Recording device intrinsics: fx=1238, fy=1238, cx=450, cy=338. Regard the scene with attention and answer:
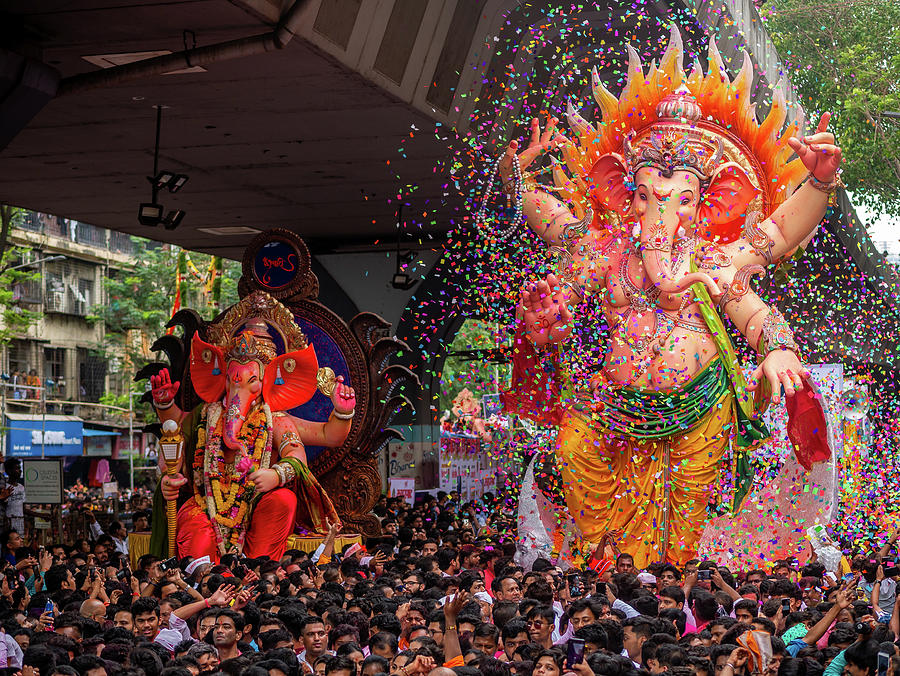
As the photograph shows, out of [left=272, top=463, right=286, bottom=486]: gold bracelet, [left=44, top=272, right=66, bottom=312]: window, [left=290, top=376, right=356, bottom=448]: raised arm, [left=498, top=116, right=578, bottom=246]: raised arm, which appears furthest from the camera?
[left=44, top=272, right=66, bottom=312]: window

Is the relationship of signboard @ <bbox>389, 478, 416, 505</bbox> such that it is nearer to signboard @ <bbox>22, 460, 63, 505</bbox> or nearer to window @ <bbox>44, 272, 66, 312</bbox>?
signboard @ <bbox>22, 460, 63, 505</bbox>

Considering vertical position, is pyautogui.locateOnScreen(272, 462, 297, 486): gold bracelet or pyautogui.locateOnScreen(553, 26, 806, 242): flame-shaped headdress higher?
pyautogui.locateOnScreen(553, 26, 806, 242): flame-shaped headdress

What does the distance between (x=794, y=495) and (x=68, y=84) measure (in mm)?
6391

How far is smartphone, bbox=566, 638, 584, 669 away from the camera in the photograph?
224 inches

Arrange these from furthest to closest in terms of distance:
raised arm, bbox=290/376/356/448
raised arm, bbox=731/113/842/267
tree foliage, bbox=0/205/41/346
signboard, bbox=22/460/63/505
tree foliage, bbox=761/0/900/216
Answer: tree foliage, bbox=761/0/900/216
tree foliage, bbox=0/205/41/346
signboard, bbox=22/460/63/505
raised arm, bbox=290/376/356/448
raised arm, bbox=731/113/842/267

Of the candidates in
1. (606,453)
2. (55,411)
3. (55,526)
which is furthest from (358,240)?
(55,411)

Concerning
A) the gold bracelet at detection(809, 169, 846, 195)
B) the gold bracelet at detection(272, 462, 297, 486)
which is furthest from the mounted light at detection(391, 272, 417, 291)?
the gold bracelet at detection(809, 169, 846, 195)

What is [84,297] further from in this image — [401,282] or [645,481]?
[645,481]

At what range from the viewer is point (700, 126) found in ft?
33.3

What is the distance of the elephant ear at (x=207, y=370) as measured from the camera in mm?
11898

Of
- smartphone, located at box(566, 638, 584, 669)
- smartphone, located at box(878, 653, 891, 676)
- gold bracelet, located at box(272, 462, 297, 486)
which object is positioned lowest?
smartphone, located at box(566, 638, 584, 669)

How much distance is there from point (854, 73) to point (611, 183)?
13.5 m

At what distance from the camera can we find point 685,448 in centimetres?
991

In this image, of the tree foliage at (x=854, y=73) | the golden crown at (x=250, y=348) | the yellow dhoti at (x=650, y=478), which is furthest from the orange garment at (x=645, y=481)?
the tree foliage at (x=854, y=73)
